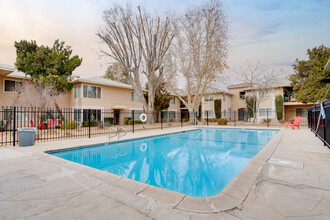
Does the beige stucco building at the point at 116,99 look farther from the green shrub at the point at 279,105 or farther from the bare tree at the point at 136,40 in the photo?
the bare tree at the point at 136,40

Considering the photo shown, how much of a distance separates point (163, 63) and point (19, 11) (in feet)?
46.4

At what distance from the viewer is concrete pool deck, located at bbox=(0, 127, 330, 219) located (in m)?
2.25

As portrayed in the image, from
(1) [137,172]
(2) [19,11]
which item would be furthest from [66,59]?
(1) [137,172]

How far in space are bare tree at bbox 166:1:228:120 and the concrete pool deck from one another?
52.6ft

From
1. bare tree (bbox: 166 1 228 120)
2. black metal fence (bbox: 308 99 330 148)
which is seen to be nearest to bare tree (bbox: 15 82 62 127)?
bare tree (bbox: 166 1 228 120)

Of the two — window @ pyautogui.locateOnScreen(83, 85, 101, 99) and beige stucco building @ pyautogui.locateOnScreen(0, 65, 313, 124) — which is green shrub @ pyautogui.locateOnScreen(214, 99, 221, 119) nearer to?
beige stucco building @ pyautogui.locateOnScreen(0, 65, 313, 124)

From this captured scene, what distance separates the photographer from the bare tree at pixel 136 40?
18.7 m

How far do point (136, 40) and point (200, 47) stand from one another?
7.41 meters

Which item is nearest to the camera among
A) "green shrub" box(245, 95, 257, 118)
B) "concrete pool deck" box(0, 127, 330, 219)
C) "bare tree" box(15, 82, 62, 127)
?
"concrete pool deck" box(0, 127, 330, 219)

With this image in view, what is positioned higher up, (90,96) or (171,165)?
(90,96)

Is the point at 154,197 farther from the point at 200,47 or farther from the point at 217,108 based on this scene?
the point at 217,108

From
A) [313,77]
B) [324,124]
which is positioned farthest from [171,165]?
[313,77]

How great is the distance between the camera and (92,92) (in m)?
18.9

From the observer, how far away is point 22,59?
49.3 feet
